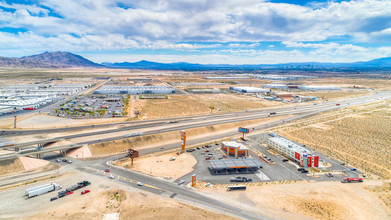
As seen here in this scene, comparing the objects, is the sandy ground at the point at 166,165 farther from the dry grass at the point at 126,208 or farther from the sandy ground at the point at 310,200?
the dry grass at the point at 126,208

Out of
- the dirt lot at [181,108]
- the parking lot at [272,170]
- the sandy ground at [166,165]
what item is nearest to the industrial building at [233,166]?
the parking lot at [272,170]

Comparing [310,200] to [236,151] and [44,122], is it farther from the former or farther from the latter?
[44,122]

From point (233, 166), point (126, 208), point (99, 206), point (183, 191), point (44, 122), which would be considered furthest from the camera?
point (44, 122)

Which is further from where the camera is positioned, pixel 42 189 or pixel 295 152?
pixel 295 152

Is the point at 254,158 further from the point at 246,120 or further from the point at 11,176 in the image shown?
the point at 11,176

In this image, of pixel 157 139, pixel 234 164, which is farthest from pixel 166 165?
pixel 157 139
